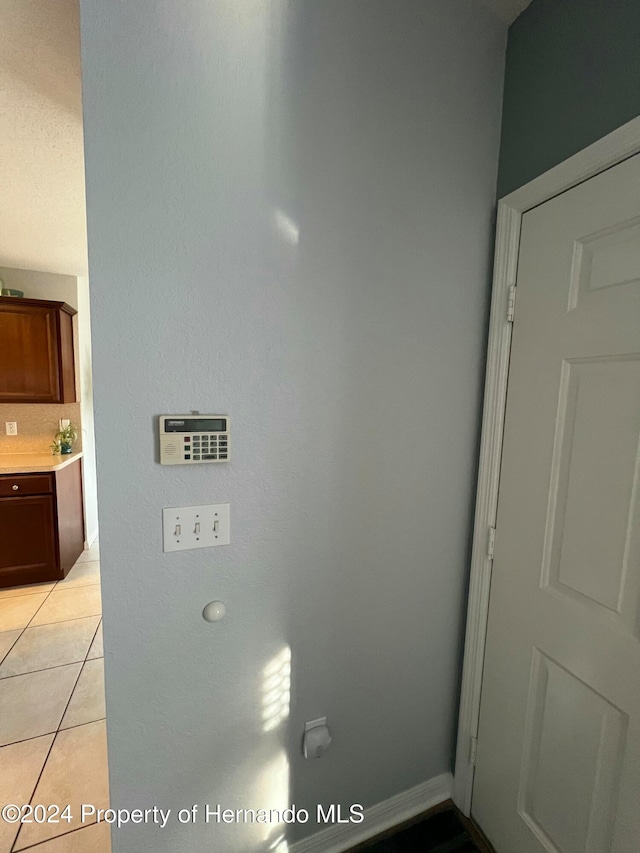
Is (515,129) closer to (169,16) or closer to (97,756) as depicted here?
(169,16)

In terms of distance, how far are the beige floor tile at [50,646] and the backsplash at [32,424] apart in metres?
1.68

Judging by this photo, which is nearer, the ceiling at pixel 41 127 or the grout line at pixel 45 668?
the ceiling at pixel 41 127

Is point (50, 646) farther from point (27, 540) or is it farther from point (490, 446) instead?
point (490, 446)

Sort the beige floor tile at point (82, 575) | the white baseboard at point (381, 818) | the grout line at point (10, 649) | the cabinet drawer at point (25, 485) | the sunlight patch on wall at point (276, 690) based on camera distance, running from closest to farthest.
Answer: the sunlight patch on wall at point (276, 690) < the white baseboard at point (381, 818) < the grout line at point (10, 649) < the cabinet drawer at point (25, 485) < the beige floor tile at point (82, 575)

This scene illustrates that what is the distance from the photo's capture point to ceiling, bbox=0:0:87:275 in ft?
3.70

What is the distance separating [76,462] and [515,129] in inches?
147

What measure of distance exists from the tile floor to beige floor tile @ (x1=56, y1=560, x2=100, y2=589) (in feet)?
0.59

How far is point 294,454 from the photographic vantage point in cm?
103

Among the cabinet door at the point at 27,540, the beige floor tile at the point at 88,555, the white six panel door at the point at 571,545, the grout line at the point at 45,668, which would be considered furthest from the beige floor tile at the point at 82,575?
the white six panel door at the point at 571,545

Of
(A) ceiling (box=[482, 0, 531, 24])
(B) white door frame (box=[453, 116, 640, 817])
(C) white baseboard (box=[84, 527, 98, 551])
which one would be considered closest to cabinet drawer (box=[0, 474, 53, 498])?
(C) white baseboard (box=[84, 527, 98, 551])

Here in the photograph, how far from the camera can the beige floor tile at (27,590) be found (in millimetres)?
2725

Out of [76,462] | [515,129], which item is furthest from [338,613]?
[76,462]

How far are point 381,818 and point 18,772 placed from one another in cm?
140

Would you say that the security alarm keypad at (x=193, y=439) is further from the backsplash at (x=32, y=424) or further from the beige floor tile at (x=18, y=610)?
the backsplash at (x=32, y=424)
